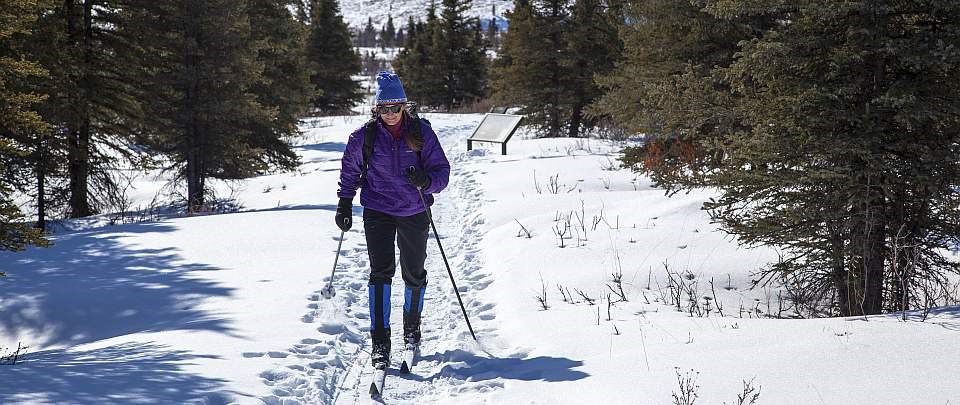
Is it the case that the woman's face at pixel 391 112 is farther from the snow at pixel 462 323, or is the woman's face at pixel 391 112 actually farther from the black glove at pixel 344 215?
the snow at pixel 462 323

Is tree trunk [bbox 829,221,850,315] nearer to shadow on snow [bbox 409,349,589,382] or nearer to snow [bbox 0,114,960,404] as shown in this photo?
snow [bbox 0,114,960,404]

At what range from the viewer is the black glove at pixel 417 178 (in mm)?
5441

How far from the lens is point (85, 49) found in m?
14.0

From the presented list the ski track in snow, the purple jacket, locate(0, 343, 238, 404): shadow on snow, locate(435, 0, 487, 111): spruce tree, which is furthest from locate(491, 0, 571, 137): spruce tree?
locate(0, 343, 238, 404): shadow on snow

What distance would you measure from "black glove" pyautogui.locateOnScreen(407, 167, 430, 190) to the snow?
1.47 meters

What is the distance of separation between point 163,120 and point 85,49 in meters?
1.94

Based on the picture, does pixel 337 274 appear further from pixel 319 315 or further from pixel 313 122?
pixel 313 122

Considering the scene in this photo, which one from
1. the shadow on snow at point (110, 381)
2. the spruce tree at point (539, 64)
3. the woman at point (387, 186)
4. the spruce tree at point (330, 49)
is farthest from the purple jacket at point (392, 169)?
the spruce tree at point (330, 49)

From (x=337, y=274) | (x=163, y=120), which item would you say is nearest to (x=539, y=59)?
(x=163, y=120)

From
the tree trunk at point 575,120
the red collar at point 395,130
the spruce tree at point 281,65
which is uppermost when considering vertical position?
the spruce tree at point 281,65

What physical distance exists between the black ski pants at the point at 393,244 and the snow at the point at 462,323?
724mm

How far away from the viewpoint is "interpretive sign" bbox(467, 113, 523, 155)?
786 inches

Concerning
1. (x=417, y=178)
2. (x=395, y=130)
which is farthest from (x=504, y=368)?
(x=395, y=130)

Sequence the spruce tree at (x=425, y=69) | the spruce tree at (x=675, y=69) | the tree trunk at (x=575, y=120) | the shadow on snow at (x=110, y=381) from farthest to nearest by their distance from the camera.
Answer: the spruce tree at (x=425, y=69)
the tree trunk at (x=575, y=120)
the spruce tree at (x=675, y=69)
the shadow on snow at (x=110, y=381)
